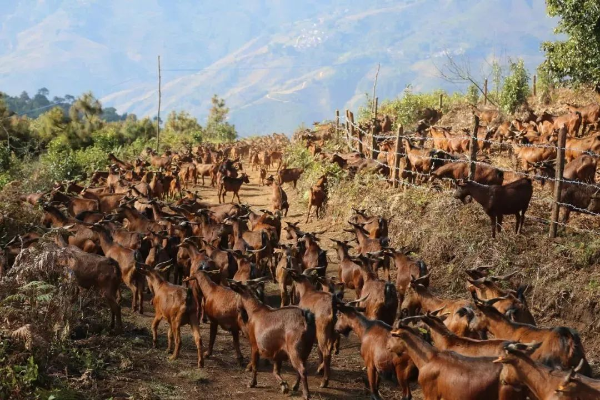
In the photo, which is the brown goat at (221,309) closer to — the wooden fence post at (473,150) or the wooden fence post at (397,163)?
the wooden fence post at (473,150)

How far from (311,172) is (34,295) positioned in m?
14.7

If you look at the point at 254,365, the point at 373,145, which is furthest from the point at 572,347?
the point at 373,145

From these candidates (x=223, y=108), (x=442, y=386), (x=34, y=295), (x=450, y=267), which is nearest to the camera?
(x=442, y=386)

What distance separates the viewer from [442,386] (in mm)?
7246

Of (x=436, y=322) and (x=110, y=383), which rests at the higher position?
(x=436, y=322)

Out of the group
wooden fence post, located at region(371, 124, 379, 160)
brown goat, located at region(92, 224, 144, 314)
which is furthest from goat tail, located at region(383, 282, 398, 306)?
wooden fence post, located at region(371, 124, 379, 160)

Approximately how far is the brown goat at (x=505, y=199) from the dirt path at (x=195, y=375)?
4.08 metres

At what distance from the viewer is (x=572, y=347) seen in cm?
752

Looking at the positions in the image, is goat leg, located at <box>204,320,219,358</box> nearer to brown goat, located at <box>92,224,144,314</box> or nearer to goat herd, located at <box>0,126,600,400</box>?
goat herd, located at <box>0,126,600,400</box>

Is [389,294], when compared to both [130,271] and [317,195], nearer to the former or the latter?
[130,271]

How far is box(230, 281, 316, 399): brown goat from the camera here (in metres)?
8.38

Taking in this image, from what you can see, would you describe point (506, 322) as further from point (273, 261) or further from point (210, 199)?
point (210, 199)

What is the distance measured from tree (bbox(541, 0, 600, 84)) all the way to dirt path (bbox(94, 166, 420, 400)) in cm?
1194

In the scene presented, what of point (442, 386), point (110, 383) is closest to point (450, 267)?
point (442, 386)
